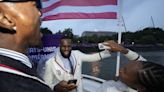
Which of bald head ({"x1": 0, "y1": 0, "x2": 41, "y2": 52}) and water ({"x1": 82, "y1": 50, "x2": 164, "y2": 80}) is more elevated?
bald head ({"x1": 0, "y1": 0, "x2": 41, "y2": 52})

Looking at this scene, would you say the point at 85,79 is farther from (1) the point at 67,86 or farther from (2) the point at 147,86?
(2) the point at 147,86

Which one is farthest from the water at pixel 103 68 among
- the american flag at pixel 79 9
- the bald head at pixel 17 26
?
the bald head at pixel 17 26

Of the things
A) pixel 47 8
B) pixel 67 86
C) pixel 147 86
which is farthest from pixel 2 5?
pixel 47 8

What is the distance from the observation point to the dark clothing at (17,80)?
3.16 ft

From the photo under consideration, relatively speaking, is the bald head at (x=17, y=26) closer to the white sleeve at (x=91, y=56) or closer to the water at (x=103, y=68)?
the white sleeve at (x=91, y=56)

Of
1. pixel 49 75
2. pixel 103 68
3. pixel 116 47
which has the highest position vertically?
pixel 116 47

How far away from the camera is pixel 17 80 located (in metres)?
0.99

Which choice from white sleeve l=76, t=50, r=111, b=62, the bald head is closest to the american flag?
white sleeve l=76, t=50, r=111, b=62

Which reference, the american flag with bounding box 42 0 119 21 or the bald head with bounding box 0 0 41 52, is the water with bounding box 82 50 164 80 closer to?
the american flag with bounding box 42 0 119 21

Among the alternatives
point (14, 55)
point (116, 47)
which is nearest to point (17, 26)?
point (14, 55)

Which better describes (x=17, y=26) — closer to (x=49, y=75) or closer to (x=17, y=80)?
(x=17, y=80)

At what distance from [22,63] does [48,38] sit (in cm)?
465

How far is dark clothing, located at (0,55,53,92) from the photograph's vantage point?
963 millimetres

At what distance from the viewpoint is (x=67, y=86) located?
141 inches
